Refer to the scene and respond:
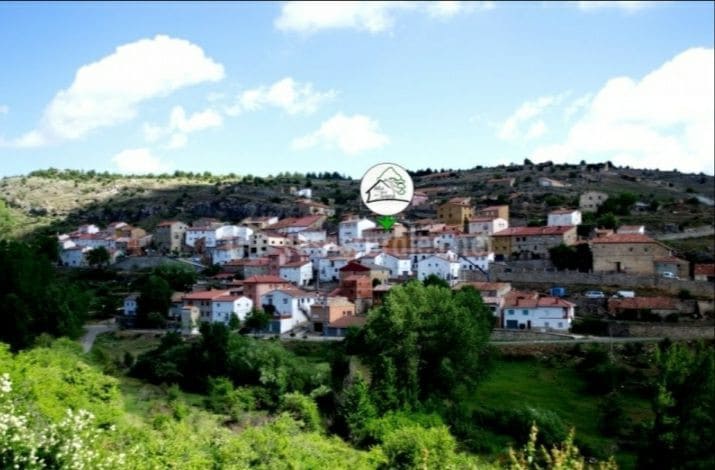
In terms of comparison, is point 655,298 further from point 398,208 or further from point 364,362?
point 398,208

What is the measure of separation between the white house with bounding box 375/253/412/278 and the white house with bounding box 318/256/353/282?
2.47m

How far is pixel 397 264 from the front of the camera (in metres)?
42.1

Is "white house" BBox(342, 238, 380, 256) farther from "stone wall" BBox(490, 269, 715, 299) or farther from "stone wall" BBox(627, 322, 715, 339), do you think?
"stone wall" BBox(627, 322, 715, 339)

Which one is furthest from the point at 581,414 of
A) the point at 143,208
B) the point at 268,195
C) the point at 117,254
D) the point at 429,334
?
the point at 143,208

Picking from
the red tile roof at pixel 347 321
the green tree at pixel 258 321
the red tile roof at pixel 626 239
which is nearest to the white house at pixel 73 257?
the green tree at pixel 258 321

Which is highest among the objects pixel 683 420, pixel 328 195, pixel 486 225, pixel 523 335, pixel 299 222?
pixel 328 195

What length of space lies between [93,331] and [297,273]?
1300 cm

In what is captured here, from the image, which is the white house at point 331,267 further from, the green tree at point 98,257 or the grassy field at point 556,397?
the green tree at point 98,257

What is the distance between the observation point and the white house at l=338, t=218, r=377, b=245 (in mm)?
50844

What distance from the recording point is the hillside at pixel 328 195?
186 feet

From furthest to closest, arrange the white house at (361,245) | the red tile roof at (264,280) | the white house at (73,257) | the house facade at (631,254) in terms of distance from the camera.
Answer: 1. the white house at (73,257)
2. the white house at (361,245)
3. the house facade at (631,254)
4. the red tile roof at (264,280)

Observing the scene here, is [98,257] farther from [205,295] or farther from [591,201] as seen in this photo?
[591,201]

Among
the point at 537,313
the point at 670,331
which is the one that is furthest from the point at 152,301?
the point at 670,331

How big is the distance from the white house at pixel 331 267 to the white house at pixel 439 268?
5.28 metres
